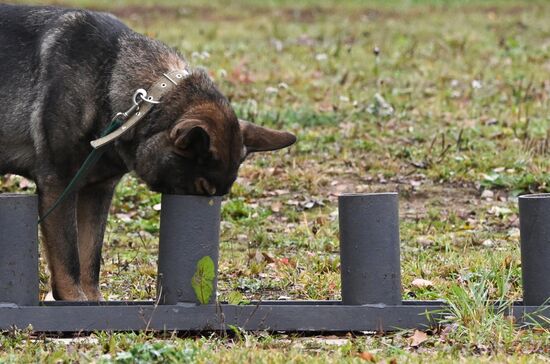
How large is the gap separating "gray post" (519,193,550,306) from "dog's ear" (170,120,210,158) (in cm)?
163

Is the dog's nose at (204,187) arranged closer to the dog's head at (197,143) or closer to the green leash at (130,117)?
the dog's head at (197,143)

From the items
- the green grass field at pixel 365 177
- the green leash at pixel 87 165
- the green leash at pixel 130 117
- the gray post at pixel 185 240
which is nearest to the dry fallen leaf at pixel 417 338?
the green grass field at pixel 365 177

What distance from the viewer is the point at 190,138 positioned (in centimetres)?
505

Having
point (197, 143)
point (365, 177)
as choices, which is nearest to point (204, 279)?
point (197, 143)

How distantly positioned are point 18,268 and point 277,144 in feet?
5.08

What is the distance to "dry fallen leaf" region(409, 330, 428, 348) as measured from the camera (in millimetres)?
4834

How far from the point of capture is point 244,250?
294 inches

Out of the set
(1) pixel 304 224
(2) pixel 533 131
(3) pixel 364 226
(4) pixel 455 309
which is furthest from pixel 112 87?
(2) pixel 533 131

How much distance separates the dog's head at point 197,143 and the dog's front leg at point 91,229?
688mm

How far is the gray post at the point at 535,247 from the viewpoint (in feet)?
16.6

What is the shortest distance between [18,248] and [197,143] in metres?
1.02

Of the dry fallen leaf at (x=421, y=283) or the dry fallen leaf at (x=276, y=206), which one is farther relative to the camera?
the dry fallen leaf at (x=276, y=206)

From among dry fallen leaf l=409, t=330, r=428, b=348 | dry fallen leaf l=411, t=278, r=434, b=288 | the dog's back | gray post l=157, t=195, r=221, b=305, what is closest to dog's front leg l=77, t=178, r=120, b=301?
the dog's back

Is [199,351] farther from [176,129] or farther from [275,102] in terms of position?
[275,102]
